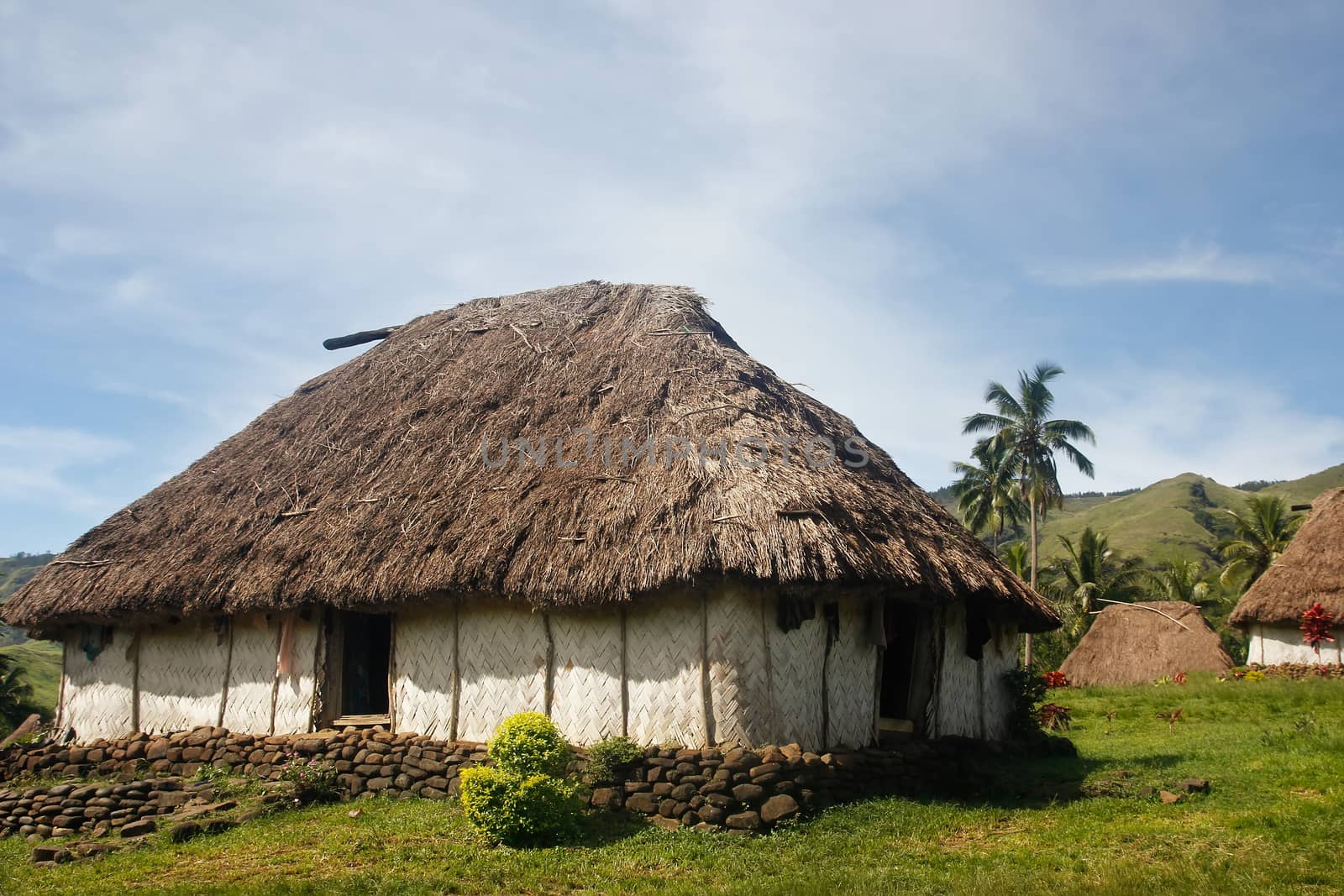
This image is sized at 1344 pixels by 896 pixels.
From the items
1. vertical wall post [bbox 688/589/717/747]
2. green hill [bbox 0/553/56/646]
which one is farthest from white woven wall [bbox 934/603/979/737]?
green hill [bbox 0/553/56/646]

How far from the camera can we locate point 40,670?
47.8m

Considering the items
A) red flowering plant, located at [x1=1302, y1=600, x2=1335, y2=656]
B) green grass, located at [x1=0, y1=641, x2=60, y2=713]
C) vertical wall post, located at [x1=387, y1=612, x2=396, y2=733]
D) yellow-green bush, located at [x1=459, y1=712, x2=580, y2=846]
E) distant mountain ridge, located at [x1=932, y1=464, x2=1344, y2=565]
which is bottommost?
green grass, located at [x1=0, y1=641, x2=60, y2=713]

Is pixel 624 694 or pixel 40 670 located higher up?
pixel 624 694

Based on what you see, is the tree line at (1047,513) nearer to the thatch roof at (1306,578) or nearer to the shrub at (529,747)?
the thatch roof at (1306,578)

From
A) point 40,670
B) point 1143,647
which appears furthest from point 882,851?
point 40,670

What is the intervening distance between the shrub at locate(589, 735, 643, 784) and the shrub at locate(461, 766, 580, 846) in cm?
59

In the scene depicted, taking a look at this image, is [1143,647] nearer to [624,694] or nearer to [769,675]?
[769,675]

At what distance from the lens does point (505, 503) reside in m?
11.5

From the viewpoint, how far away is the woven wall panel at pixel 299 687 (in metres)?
12.6

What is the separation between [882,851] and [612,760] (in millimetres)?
2698

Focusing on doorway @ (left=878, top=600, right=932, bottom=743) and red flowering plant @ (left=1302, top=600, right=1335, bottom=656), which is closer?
doorway @ (left=878, top=600, right=932, bottom=743)

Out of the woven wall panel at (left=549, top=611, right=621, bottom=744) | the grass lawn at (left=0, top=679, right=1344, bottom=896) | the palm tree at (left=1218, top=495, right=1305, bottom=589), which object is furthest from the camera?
the palm tree at (left=1218, top=495, right=1305, bottom=589)

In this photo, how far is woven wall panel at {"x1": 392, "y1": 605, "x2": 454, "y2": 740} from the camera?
455 inches

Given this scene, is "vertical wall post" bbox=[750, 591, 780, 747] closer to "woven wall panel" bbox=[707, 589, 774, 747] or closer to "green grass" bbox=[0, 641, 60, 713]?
"woven wall panel" bbox=[707, 589, 774, 747]
